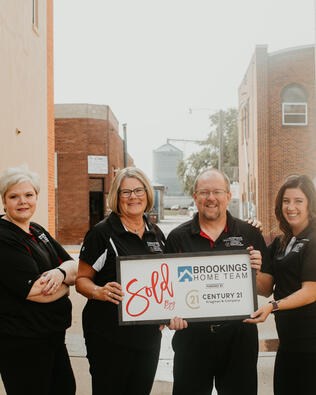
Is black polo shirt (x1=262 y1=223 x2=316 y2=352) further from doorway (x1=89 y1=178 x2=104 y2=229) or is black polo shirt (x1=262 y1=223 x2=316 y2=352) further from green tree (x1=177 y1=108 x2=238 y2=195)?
green tree (x1=177 y1=108 x2=238 y2=195)

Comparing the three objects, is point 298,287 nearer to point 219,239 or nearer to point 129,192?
point 219,239

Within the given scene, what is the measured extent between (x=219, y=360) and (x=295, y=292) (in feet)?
2.36

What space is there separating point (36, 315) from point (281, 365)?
5.51 ft

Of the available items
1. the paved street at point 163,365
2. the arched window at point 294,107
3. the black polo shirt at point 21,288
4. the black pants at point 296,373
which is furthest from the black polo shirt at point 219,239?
the arched window at point 294,107

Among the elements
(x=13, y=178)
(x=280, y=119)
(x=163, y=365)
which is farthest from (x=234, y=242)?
(x=280, y=119)

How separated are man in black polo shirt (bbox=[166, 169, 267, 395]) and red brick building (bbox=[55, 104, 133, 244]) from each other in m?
18.3

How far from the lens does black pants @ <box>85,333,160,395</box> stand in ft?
9.11

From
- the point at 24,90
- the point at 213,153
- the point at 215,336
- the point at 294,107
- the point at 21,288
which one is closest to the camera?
the point at 21,288

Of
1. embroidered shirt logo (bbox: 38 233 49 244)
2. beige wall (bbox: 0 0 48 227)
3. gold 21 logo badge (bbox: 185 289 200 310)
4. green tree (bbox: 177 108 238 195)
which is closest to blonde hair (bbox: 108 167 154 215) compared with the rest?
embroidered shirt logo (bbox: 38 233 49 244)

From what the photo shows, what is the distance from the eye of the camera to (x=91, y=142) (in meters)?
22.0

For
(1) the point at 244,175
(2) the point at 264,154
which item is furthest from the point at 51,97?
(1) the point at 244,175

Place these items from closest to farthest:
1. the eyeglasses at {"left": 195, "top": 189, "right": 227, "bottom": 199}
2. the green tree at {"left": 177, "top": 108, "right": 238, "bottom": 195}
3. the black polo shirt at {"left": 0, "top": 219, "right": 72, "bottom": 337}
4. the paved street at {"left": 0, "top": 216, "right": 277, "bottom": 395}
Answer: the black polo shirt at {"left": 0, "top": 219, "right": 72, "bottom": 337}, the eyeglasses at {"left": 195, "top": 189, "right": 227, "bottom": 199}, the paved street at {"left": 0, "top": 216, "right": 277, "bottom": 395}, the green tree at {"left": 177, "top": 108, "right": 238, "bottom": 195}

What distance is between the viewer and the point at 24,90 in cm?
704

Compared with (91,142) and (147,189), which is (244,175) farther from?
(147,189)
